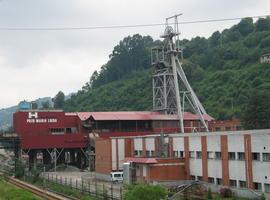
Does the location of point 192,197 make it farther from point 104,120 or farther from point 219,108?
point 219,108

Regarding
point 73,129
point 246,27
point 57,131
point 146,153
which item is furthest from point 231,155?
point 246,27

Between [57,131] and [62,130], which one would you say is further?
[62,130]

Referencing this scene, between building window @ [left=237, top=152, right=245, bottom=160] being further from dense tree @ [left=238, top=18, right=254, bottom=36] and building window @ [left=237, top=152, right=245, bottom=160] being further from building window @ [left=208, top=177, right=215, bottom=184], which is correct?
dense tree @ [left=238, top=18, right=254, bottom=36]

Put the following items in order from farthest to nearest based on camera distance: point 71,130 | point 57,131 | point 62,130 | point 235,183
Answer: point 71,130 → point 62,130 → point 57,131 → point 235,183

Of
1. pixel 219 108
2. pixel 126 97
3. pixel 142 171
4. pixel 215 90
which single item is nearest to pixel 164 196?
pixel 142 171

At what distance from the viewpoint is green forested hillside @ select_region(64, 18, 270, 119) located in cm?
9925

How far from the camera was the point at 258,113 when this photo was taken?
7244cm

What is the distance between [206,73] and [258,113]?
49848 mm

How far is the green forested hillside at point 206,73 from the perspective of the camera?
3907 inches

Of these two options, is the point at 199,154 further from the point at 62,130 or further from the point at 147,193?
the point at 62,130

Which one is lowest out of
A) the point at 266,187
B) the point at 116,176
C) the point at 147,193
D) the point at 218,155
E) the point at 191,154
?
the point at 116,176

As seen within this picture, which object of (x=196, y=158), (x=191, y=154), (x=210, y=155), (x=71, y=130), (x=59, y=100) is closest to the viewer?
(x=210, y=155)

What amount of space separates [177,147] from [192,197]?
35.9 ft

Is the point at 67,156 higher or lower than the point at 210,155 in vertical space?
lower
